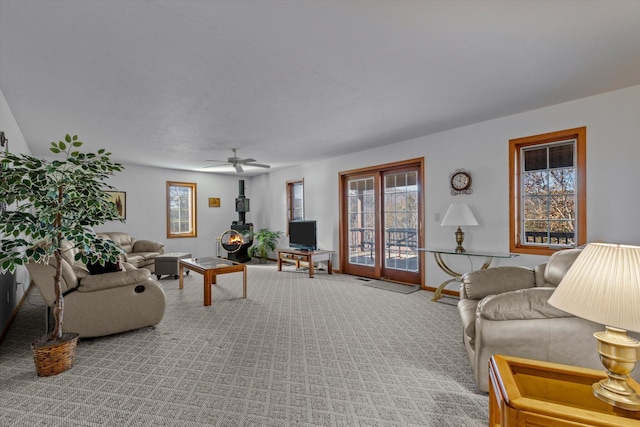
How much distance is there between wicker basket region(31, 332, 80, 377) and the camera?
7.73 feet

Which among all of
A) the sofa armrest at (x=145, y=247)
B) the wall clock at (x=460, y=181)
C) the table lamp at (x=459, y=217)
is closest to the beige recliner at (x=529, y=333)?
the table lamp at (x=459, y=217)

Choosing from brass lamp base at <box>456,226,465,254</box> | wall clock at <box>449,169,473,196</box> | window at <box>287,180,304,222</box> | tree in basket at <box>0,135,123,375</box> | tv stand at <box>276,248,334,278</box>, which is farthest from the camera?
window at <box>287,180,304,222</box>

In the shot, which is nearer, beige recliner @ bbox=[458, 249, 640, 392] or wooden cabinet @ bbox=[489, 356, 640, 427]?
wooden cabinet @ bbox=[489, 356, 640, 427]

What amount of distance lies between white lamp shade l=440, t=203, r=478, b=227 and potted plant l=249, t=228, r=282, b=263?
4.90m

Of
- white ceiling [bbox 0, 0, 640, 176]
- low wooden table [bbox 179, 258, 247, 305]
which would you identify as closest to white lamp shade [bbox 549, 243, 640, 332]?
white ceiling [bbox 0, 0, 640, 176]

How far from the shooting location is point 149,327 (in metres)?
3.38

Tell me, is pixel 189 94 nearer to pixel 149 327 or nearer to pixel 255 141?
pixel 255 141

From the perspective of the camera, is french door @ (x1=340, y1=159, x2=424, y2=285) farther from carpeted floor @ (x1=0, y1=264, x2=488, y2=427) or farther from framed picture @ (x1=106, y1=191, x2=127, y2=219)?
framed picture @ (x1=106, y1=191, x2=127, y2=219)

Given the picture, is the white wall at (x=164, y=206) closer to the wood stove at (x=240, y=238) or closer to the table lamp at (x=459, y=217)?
the wood stove at (x=240, y=238)

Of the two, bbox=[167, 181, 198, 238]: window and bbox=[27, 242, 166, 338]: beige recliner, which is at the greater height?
bbox=[167, 181, 198, 238]: window

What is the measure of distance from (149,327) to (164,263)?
2666mm

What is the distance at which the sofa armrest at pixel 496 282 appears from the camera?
2773 mm

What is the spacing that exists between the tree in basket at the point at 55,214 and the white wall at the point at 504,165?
422 cm

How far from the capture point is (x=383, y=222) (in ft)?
19.1
